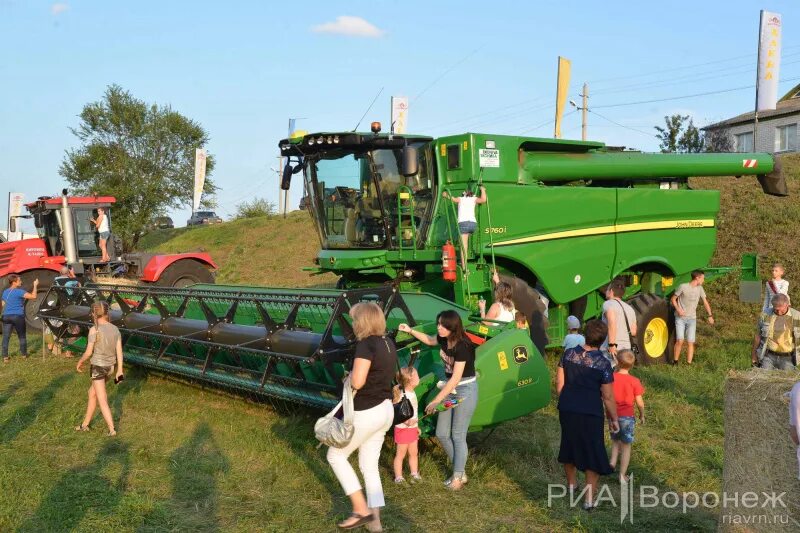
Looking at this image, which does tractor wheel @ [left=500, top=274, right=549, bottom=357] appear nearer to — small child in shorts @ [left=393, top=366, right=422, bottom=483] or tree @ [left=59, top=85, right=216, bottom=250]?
small child in shorts @ [left=393, top=366, right=422, bottom=483]

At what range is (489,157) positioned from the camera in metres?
8.87

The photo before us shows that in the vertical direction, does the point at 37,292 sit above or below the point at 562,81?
below

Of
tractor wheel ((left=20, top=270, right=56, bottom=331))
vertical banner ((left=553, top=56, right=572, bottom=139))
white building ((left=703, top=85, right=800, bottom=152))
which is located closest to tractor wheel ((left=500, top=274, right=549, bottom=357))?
tractor wheel ((left=20, top=270, right=56, bottom=331))

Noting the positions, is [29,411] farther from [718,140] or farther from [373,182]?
[718,140]

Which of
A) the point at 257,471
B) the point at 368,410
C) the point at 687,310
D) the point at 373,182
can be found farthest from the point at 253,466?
the point at 687,310

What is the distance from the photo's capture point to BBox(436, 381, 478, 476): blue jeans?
5465 mm

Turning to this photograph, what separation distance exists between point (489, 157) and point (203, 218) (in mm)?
32501

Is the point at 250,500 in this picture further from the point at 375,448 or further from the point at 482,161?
the point at 482,161

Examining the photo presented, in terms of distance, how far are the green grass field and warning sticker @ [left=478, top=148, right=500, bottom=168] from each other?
105 inches

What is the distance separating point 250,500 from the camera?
5.33 meters

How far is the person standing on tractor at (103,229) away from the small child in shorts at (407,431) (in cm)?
1038

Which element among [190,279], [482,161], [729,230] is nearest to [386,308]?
[482,161]

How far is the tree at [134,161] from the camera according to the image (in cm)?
2958

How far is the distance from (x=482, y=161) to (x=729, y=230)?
35.6 ft
